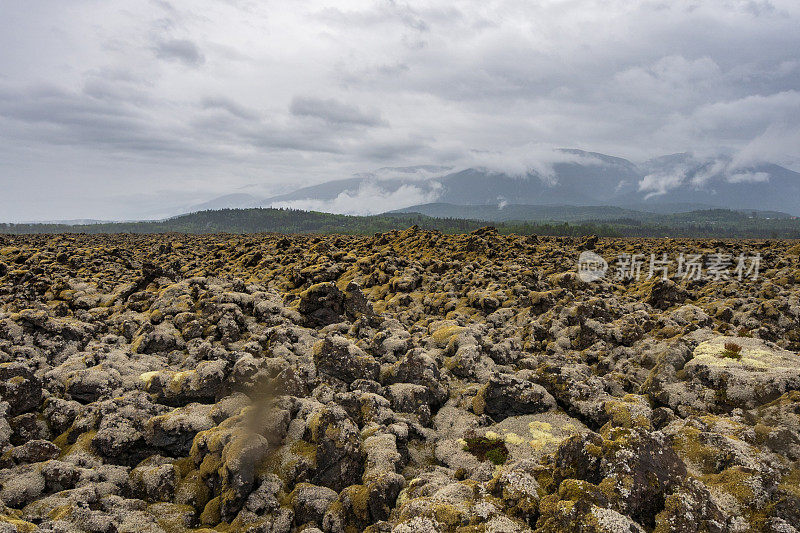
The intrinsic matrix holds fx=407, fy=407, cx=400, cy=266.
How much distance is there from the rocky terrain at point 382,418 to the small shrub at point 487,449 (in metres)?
0.12

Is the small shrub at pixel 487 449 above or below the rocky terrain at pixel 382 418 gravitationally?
below

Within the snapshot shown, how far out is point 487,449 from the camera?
15195 mm

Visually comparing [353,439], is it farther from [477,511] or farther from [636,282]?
[636,282]

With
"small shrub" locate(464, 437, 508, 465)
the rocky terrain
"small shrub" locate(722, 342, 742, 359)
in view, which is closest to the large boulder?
the rocky terrain

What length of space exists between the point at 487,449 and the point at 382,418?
409 centimetres

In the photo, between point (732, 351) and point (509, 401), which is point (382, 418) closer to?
point (509, 401)

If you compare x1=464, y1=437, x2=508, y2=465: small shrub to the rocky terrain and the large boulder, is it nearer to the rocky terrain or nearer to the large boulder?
the rocky terrain

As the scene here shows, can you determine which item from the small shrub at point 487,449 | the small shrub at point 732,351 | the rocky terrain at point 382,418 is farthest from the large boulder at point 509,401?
the small shrub at point 732,351

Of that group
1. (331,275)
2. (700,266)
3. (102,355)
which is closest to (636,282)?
(700,266)

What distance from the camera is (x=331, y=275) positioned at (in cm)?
4434

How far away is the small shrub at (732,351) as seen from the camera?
18.1 meters

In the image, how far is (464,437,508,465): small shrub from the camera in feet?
47.8

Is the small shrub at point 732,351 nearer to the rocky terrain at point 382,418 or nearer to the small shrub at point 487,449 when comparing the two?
the rocky terrain at point 382,418

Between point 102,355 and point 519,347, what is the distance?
2271 centimetres
